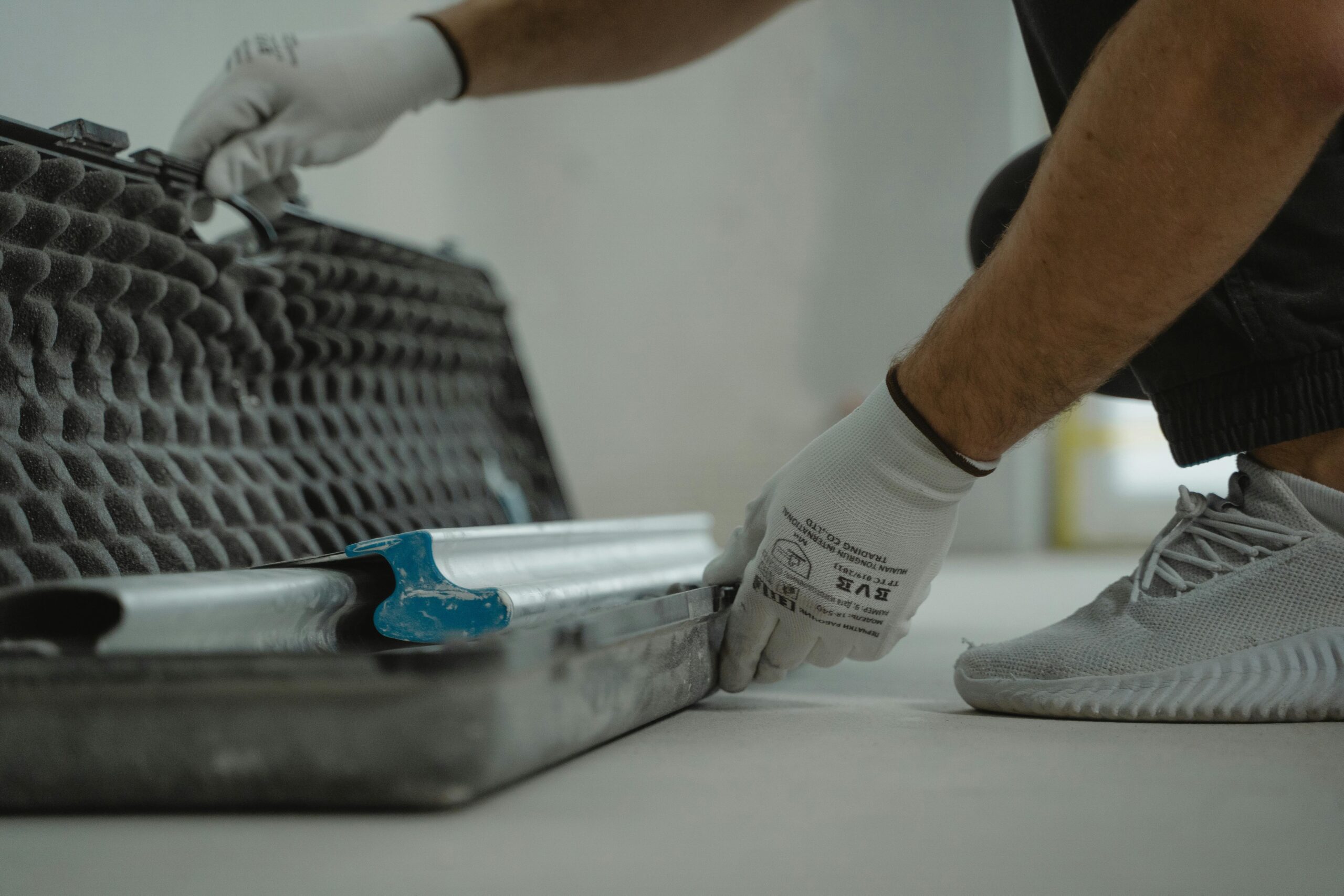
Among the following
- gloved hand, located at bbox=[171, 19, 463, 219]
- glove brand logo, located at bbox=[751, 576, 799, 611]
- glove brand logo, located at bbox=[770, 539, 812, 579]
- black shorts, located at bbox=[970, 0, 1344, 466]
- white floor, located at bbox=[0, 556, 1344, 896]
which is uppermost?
gloved hand, located at bbox=[171, 19, 463, 219]

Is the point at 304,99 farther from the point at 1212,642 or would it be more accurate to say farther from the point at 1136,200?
the point at 1212,642

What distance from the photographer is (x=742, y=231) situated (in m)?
→ 3.02

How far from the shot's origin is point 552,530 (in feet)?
3.05

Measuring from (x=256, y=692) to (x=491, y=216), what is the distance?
2.74 meters

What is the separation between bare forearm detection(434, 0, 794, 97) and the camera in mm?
1222

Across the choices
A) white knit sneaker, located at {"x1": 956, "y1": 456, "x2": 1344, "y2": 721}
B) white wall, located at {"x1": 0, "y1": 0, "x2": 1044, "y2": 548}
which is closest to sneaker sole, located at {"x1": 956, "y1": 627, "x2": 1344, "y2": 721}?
white knit sneaker, located at {"x1": 956, "y1": 456, "x2": 1344, "y2": 721}

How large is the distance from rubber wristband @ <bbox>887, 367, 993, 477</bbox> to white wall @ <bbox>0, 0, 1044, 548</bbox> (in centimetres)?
221

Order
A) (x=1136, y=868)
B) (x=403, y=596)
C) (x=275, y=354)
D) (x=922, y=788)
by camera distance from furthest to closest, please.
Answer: (x=275, y=354) → (x=403, y=596) → (x=922, y=788) → (x=1136, y=868)

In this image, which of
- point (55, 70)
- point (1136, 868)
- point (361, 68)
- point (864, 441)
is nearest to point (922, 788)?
point (1136, 868)

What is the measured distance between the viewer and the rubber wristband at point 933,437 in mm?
721

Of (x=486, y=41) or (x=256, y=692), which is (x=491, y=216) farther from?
(x=256, y=692)

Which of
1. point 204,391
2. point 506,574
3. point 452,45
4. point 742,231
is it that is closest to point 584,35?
point 452,45

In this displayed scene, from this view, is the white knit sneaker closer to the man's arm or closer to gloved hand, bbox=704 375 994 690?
gloved hand, bbox=704 375 994 690

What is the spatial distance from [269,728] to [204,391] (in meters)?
0.63
